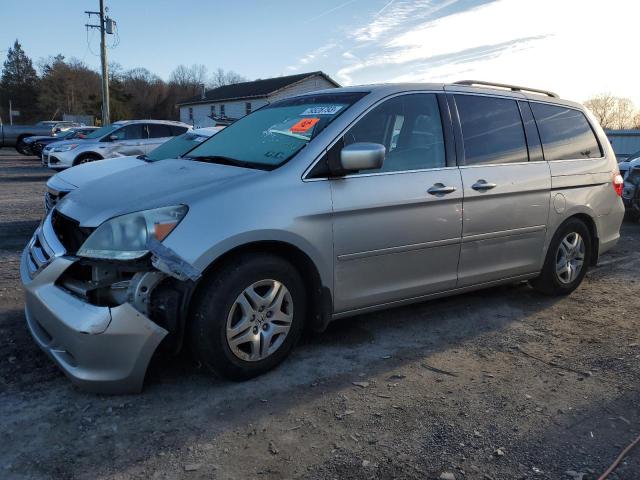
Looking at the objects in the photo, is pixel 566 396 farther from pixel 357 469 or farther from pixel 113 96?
pixel 113 96

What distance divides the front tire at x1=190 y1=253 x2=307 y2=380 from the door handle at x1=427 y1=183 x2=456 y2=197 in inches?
46.6

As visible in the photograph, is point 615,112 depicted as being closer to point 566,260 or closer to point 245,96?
point 245,96

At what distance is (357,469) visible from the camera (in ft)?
8.17

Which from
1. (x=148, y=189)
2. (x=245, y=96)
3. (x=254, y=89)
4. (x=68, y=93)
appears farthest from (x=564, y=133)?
(x=68, y=93)

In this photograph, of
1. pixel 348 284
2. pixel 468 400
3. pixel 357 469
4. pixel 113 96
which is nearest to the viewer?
pixel 357 469

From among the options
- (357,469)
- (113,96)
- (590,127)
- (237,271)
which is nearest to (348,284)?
(237,271)

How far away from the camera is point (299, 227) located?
10.7ft

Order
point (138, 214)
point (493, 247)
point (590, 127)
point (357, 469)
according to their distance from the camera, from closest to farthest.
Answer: point (357, 469) → point (138, 214) → point (493, 247) → point (590, 127)

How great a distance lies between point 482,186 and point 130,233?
2.58 meters

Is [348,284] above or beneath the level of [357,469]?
above

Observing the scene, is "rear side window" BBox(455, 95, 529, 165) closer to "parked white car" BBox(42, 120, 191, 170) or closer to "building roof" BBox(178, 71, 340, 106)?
"parked white car" BBox(42, 120, 191, 170)

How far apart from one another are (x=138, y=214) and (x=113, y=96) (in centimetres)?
7356

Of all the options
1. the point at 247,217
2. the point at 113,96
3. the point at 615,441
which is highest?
the point at 113,96

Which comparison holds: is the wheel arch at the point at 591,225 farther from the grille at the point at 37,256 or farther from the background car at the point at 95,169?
the grille at the point at 37,256
